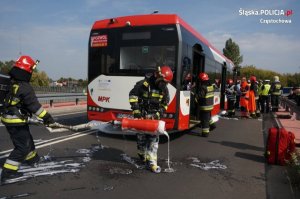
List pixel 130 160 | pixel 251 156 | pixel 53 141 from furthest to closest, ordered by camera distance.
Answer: pixel 53 141, pixel 251 156, pixel 130 160

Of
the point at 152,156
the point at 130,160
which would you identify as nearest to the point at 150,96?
the point at 152,156

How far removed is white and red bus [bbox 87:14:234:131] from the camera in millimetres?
8336

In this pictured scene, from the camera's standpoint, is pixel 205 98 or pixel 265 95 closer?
pixel 205 98

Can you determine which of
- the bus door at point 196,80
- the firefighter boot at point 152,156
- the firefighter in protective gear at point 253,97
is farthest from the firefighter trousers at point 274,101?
the firefighter boot at point 152,156

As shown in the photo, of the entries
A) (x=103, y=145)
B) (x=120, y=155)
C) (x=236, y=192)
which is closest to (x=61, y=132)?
(x=103, y=145)

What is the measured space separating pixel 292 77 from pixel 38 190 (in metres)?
76.1

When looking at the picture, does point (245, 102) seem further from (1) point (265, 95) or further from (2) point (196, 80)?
(2) point (196, 80)

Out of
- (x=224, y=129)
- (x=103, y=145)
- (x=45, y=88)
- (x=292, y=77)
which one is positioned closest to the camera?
(x=103, y=145)

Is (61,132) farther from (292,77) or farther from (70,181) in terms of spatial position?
(292,77)

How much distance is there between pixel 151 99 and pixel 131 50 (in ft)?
9.62

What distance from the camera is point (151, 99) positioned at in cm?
628

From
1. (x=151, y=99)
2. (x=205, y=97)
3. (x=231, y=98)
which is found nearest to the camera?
(x=151, y=99)

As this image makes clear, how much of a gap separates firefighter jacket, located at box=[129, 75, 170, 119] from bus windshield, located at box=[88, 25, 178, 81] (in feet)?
7.11

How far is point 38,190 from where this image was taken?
4777mm
